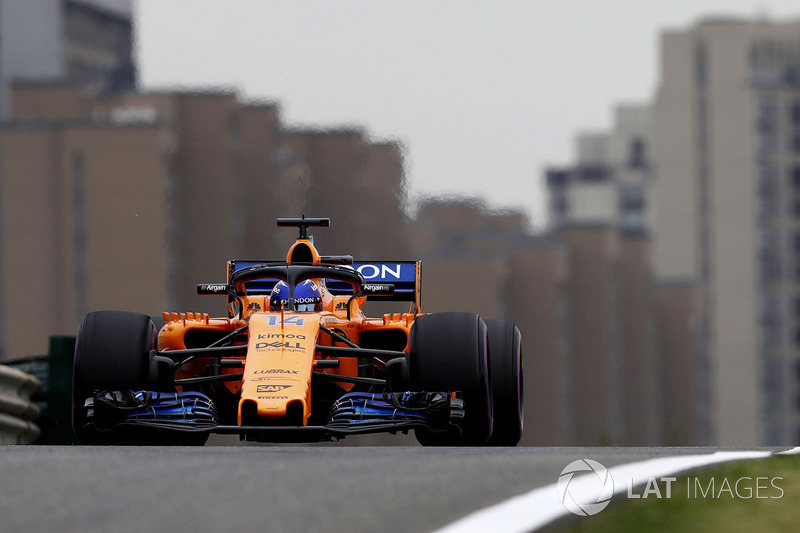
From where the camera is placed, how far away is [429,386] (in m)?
10.6

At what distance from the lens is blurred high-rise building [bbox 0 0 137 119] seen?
52.5 meters

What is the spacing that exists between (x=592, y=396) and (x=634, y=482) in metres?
68.6

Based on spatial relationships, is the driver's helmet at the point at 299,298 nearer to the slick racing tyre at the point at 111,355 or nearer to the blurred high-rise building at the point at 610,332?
the slick racing tyre at the point at 111,355

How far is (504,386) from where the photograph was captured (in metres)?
12.0

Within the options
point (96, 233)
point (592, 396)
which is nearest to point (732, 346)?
point (592, 396)

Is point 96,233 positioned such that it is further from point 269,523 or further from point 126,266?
point 269,523

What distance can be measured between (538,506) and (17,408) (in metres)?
7.44

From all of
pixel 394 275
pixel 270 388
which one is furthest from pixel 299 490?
pixel 394 275

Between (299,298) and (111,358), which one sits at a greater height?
(299,298)

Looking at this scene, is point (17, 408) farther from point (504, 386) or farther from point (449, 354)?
point (449, 354)

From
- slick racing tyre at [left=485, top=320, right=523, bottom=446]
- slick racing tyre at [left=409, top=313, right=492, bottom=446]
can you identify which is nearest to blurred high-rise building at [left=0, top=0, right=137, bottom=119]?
slick racing tyre at [left=485, top=320, right=523, bottom=446]

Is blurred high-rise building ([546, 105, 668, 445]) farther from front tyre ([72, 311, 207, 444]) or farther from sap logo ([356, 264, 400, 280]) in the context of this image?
front tyre ([72, 311, 207, 444])

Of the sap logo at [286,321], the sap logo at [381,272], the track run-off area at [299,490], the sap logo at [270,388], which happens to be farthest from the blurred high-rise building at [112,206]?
the track run-off area at [299,490]

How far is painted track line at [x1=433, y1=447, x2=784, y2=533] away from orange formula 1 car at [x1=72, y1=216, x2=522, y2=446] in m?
3.53
